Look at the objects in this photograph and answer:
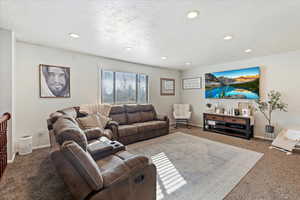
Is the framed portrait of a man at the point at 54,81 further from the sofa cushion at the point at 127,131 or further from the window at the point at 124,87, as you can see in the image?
the sofa cushion at the point at 127,131

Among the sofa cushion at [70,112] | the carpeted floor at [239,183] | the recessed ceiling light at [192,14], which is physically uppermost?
the recessed ceiling light at [192,14]

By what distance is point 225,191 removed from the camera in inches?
69.4

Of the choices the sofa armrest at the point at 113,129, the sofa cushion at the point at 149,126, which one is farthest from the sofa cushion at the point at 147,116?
the sofa armrest at the point at 113,129

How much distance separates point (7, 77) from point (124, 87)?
2857mm

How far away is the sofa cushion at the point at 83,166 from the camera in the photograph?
40.3 inches

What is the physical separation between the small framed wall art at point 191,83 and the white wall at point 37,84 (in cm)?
332

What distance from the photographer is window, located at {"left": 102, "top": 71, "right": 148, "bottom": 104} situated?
4.34 metres

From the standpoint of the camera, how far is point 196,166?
2406 mm

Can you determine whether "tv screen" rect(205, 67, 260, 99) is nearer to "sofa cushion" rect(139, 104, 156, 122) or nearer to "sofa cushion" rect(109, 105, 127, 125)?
"sofa cushion" rect(139, 104, 156, 122)

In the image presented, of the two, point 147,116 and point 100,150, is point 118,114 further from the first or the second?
point 100,150

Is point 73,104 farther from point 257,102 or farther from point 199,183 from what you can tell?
point 257,102

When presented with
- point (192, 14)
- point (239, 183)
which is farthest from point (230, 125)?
point (192, 14)

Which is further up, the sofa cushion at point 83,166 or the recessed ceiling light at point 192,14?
the recessed ceiling light at point 192,14

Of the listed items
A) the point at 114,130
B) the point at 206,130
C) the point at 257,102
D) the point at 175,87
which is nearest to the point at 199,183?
the point at 114,130
